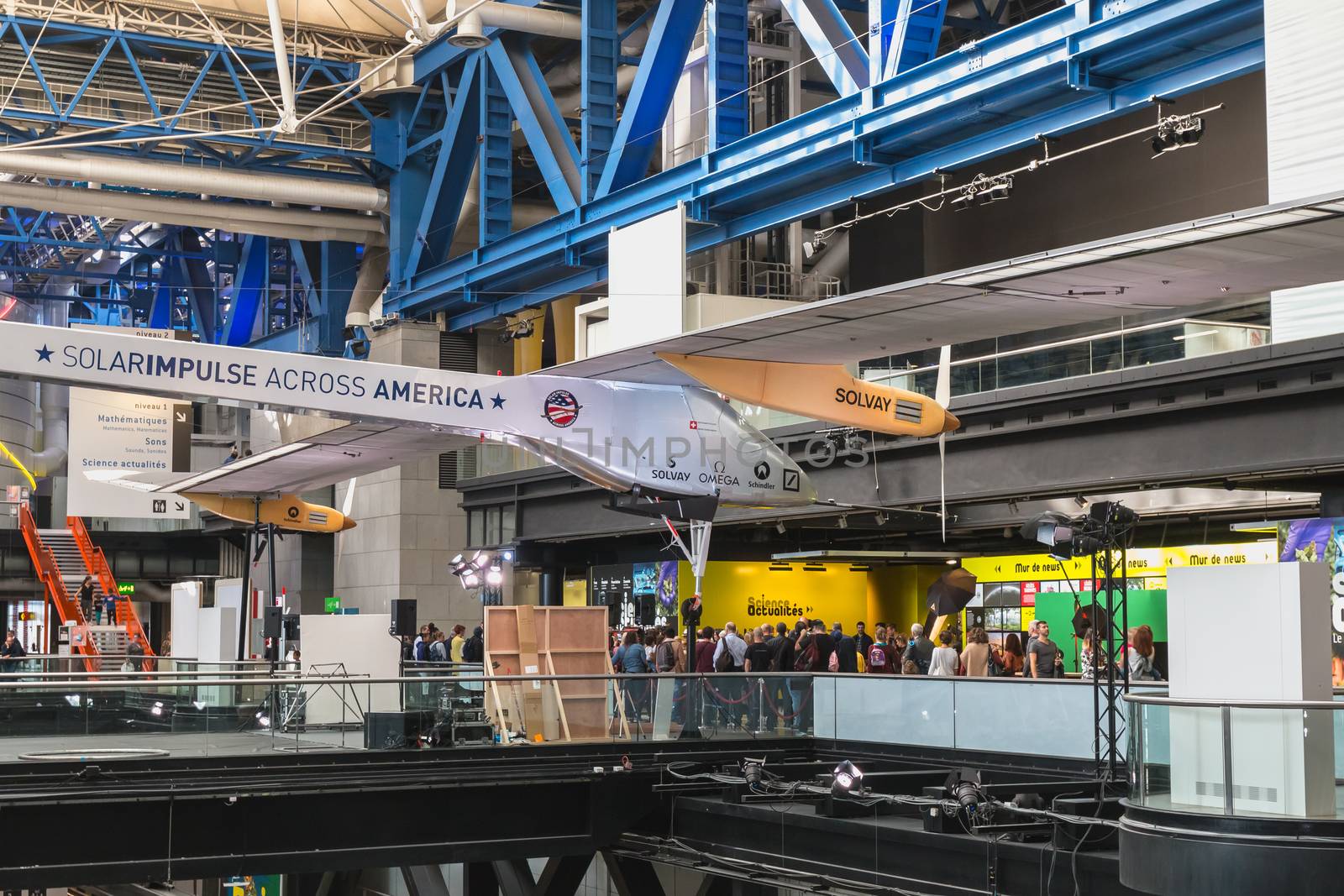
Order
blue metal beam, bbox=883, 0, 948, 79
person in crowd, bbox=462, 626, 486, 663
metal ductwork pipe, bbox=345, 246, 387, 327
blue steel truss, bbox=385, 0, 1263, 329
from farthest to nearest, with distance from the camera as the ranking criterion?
metal ductwork pipe, bbox=345, 246, 387, 327 < person in crowd, bbox=462, 626, 486, 663 < blue metal beam, bbox=883, 0, 948, 79 < blue steel truss, bbox=385, 0, 1263, 329

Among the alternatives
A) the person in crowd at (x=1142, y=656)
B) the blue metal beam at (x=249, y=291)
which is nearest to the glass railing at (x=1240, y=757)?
the person in crowd at (x=1142, y=656)

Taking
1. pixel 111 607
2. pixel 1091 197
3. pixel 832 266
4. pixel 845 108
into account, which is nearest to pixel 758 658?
pixel 845 108

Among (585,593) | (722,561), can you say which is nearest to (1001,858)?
(722,561)

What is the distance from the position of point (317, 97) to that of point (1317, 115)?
85.2 ft

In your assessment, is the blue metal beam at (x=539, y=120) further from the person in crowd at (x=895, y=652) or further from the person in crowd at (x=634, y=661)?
the person in crowd at (x=895, y=652)

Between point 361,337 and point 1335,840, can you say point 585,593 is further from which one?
point 1335,840

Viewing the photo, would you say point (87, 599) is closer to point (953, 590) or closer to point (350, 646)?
point (350, 646)

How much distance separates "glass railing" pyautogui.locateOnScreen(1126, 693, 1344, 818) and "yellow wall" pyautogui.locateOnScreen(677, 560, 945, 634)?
19.3 meters

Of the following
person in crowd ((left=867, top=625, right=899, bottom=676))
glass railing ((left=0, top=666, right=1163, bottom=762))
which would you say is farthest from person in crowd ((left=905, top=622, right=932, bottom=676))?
glass railing ((left=0, top=666, right=1163, bottom=762))

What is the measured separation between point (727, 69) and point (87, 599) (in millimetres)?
25445

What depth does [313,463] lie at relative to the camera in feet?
72.5

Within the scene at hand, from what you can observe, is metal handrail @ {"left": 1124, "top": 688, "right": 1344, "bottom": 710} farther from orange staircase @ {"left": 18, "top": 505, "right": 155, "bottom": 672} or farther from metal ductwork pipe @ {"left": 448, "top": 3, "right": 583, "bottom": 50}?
orange staircase @ {"left": 18, "top": 505, "right": 155, "bottom": 672}

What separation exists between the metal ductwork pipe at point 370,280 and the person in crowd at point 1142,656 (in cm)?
2574

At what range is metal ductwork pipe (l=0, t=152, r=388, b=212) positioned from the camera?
104 feet
